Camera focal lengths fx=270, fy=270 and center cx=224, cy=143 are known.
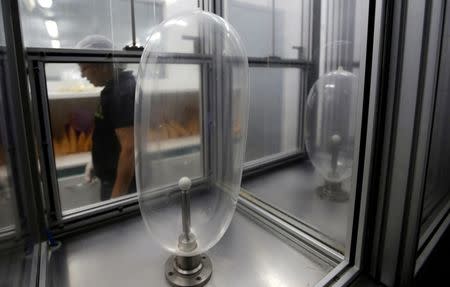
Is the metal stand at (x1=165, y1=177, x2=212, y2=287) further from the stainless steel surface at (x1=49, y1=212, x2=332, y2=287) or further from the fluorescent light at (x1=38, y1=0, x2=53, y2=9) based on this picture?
the fluorescent light at (x1=38, y1=0, x2=53, y2=9)

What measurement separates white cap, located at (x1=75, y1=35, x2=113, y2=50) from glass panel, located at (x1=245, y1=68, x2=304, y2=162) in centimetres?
60

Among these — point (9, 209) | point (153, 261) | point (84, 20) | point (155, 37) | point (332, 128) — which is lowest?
point (153, 261)

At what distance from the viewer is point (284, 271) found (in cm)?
83

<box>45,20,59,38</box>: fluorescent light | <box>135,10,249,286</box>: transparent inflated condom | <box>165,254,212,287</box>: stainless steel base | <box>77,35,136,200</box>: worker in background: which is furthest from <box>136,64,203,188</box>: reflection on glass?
<box>45,20,59,38</box>: fluorescent light

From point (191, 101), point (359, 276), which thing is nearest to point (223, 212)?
point (191, 101)

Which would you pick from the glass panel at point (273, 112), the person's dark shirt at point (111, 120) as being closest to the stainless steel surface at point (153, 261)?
the person's dark shirt at point (111, 120)

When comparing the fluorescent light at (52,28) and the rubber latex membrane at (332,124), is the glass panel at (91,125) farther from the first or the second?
the rubber latex membrane at (332,124)

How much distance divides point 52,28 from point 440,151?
4.53 ft

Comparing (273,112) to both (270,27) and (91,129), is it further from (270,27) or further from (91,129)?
(91,129)

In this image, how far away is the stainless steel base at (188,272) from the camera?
0.75 metres

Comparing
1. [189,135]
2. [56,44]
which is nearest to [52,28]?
[56,44]

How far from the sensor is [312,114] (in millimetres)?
1136

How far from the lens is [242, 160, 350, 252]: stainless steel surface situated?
37.3 inches

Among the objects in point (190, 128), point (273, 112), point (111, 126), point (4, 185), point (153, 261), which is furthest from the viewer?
point (273, 112)
